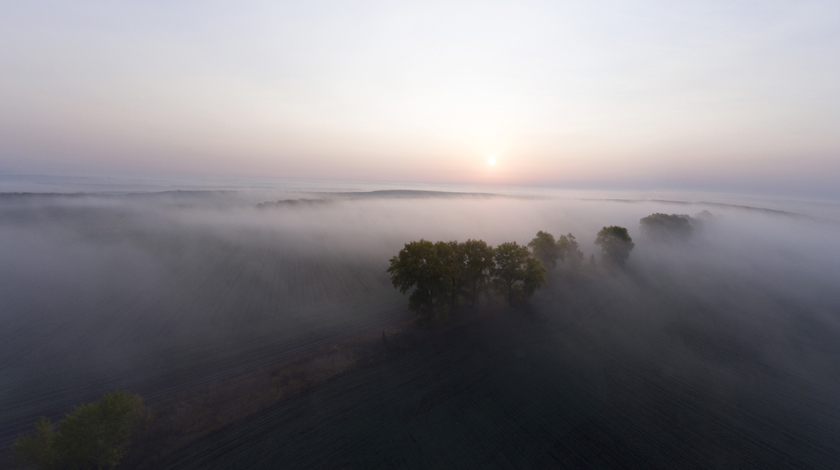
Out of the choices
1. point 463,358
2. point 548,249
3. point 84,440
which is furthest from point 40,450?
point 548,249

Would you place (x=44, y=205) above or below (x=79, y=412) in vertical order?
above

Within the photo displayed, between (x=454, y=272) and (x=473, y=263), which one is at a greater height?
(x=473, y=263)

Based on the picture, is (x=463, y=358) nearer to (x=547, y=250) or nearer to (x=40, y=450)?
(x=40, y=450)

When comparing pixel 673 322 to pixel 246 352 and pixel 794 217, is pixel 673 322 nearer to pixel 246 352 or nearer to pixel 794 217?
pixel 246 352

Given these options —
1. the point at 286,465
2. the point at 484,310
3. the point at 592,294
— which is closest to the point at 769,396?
the point at 592,294

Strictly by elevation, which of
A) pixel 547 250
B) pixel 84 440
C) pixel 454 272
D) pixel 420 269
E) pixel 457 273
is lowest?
pixel 84 440

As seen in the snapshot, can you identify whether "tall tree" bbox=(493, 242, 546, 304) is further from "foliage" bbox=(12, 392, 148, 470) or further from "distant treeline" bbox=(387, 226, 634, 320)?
"foliage" bbox=(12, 392, 148, 470)

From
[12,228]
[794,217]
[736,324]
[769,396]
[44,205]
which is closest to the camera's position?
[769,396]
